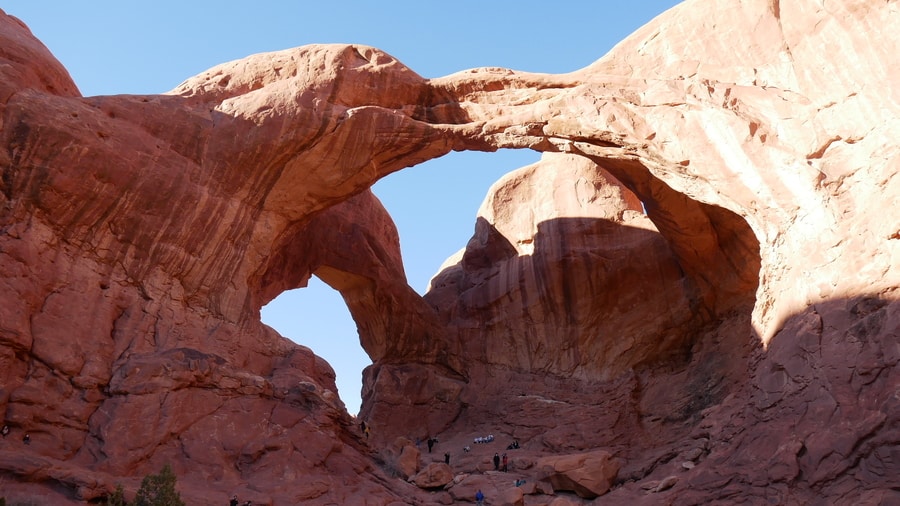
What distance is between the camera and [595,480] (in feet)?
73.6

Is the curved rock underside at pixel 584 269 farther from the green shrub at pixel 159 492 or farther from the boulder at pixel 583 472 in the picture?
the green shrub at pixel 159 492

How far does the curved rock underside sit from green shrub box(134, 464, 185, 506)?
56.7 inches

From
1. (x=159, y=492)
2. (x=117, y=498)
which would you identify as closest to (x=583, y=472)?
(x=159, y=492)

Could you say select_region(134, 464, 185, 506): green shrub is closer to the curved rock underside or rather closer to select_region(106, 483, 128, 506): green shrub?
select_region(106, 483, 128, 506): green shrub

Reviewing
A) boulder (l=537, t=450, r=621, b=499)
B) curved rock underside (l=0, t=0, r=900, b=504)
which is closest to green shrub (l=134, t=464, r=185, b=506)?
curved rock underside (l=0, t=0, r=900, b=504)

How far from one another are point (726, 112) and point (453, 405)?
1586 centimetres

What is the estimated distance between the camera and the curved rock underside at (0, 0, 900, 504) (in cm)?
1781

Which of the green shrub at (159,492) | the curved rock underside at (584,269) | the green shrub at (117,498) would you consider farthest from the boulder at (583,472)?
the green shrub at (117,498)

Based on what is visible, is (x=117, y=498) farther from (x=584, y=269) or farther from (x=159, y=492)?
(x=584, y=269)

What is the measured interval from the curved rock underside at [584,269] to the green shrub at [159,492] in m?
1.44

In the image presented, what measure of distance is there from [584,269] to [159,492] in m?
19.0

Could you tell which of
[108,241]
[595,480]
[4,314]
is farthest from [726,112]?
[4,314]

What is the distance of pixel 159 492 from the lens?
15.6 meters

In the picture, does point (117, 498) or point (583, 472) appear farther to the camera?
point (583, 472)
